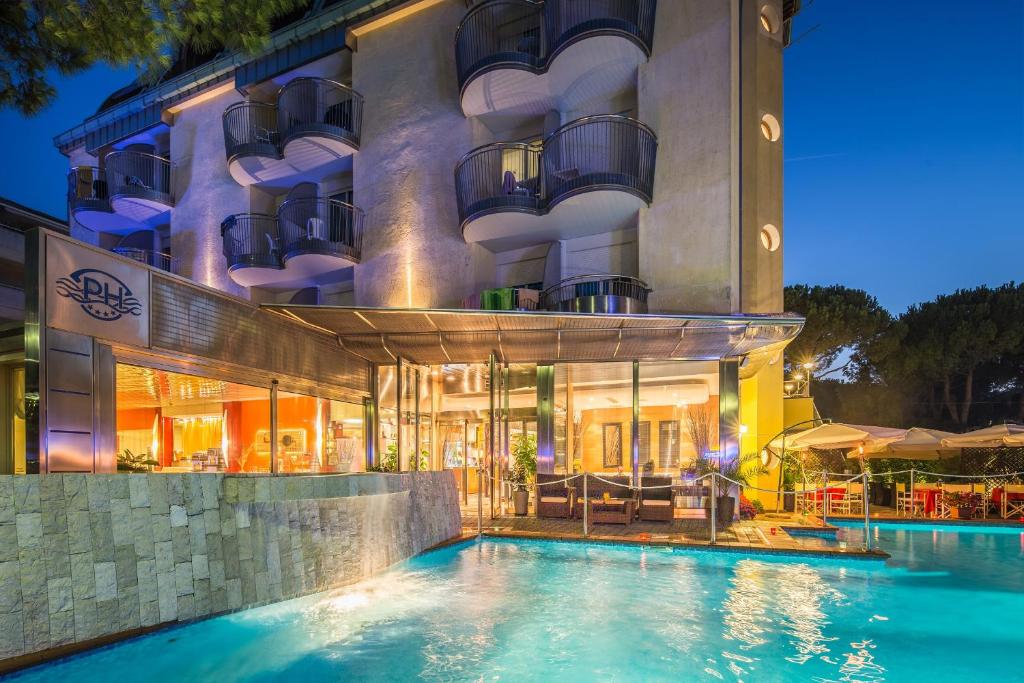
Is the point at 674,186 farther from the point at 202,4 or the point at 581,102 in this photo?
the point at 202,4

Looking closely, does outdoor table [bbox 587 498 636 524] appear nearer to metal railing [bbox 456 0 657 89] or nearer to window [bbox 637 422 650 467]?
window [bbox 637 422 650 467]

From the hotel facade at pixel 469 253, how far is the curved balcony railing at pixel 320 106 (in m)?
0.08

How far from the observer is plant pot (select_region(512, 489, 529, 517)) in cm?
1347

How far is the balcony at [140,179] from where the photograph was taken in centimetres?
1806

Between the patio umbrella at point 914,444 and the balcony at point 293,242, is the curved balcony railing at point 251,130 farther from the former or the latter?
the patio umbrella at point 914,444

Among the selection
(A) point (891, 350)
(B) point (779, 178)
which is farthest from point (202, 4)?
(A) point (891, 350)

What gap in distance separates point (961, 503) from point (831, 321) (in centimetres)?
1612

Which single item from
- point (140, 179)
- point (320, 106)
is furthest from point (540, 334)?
point (140, 179)

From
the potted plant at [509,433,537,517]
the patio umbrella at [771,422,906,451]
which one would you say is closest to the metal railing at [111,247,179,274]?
the potted plant at [509,433,537,517]

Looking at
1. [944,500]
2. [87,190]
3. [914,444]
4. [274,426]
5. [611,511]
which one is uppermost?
[87,190]

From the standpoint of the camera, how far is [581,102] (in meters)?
14.1

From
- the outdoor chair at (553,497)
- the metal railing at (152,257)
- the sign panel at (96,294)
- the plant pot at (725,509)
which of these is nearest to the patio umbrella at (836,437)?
the plant pot at (725,509)

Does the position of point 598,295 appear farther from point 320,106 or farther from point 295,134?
point 320,106

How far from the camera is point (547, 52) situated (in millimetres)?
13344
